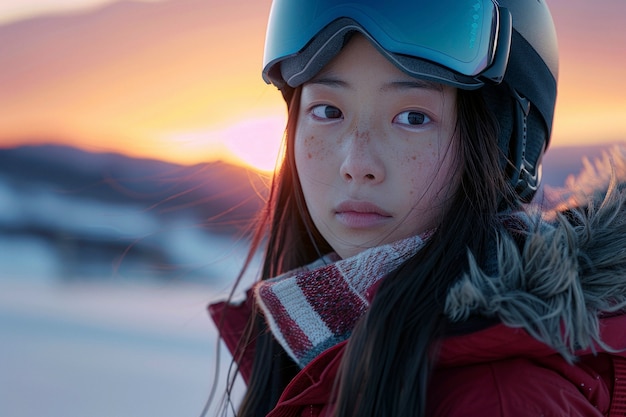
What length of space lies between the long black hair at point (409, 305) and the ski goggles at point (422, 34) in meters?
0.10

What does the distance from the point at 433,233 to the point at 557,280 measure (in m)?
0.32

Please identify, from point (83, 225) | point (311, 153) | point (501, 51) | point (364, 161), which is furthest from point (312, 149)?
point (83, 225)

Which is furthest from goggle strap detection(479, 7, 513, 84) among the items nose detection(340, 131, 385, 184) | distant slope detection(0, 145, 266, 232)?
distant slope detection(0, 145, 266, 232)

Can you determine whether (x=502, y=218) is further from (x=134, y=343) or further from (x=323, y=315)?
(x=134, y=343)

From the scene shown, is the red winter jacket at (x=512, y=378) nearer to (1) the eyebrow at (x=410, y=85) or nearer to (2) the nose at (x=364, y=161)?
(2) the nose at (x=364, y=161)

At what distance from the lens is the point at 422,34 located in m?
1.57

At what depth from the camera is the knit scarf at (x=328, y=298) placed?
1.56 meters

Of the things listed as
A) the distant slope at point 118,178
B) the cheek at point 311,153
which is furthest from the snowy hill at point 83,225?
the cheek at point 311,153

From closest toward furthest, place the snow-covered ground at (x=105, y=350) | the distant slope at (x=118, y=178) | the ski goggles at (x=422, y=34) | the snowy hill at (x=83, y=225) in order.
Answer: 1. the ski goggles at (x=422, y=34)
2. the distant slope at (x=118, y=178)
3. the snow-covered ground at (x=105, y=350)
4. the snowy hill at (x=83, y=225)

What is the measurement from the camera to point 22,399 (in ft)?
12.8

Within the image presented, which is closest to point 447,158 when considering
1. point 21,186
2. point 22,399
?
point 22,399

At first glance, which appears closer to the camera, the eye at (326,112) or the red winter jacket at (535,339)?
the red winter jacket at (535,339)

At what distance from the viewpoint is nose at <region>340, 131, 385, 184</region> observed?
61.7 inches

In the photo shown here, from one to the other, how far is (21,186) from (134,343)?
2.84 meters
